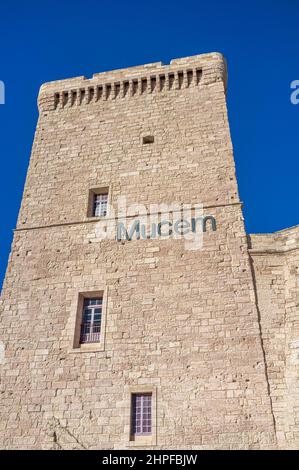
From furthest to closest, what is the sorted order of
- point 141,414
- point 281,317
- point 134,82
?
point 134,82, point 281,317, point 141,414

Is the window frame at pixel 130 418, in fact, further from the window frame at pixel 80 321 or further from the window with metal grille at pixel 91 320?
the window with metal grille at pixel 91 320

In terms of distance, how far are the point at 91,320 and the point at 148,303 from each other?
1.40 metres

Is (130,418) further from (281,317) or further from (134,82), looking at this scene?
(134,82)

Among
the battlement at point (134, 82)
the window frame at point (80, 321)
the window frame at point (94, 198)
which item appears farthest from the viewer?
the battlement at point (134, 82)

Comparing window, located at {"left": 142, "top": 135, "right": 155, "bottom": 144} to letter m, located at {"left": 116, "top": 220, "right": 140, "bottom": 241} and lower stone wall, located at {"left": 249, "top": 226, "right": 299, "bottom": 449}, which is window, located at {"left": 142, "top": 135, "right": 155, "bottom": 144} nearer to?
letter m, located at {"left": 116, "top": 220, "right": 140, "bottom": 241}

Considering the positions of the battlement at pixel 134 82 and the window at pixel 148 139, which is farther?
the battlement at pixel 134 82

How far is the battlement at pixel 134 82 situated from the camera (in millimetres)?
14289

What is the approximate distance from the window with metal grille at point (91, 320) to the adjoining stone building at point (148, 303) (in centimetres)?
3

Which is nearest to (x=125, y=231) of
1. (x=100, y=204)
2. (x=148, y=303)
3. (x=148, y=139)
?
(x=100, y=204)

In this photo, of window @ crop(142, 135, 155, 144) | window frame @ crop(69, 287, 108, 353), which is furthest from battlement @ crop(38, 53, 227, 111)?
window frame @ crop(69, 287, 108, 353)

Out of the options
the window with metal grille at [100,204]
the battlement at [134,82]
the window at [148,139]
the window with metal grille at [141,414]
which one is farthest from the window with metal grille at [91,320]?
the battlement at [134,82]

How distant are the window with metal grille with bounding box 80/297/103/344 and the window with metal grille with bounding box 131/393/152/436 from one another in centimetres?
165

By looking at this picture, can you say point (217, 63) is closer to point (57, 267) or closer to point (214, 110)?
point (214, 110)

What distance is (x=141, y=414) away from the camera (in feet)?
29.9
